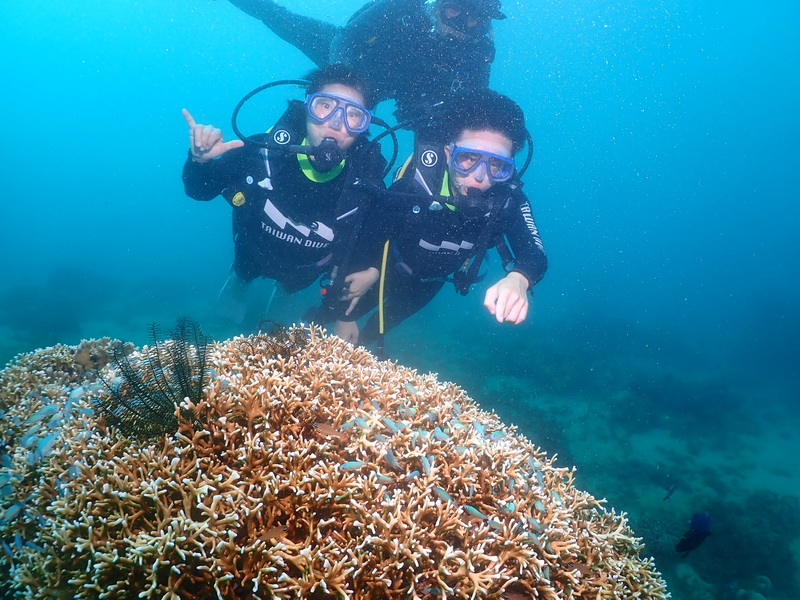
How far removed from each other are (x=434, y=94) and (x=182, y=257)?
41252 mm

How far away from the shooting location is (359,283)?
6410 millimetres

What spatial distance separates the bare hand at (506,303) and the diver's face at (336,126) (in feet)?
11.3

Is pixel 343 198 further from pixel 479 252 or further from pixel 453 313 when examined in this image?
pixel 453 313

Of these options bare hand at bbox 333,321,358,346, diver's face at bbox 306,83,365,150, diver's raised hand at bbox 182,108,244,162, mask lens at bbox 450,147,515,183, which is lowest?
bare hand at bbox 333,321,358,346

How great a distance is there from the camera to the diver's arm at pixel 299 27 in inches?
409

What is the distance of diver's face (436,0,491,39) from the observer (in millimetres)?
7867

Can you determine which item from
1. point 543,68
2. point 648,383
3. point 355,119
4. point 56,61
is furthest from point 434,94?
point 56,61

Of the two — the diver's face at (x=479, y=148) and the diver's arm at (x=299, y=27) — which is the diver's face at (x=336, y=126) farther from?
the diver's arm at (x=299, y=27)

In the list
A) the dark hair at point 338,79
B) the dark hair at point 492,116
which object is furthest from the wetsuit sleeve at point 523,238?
the dark hair at point 338,79

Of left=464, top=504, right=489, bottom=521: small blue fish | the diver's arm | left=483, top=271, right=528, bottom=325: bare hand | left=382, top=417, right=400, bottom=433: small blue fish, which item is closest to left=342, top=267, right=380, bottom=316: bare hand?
left=483, top=271, right=528, bottom=325: bare hand

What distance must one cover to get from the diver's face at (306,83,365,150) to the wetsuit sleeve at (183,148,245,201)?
1220mm

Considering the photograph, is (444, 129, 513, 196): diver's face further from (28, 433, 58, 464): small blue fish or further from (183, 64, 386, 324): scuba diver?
(28, 433, 58, 464): small blue fish

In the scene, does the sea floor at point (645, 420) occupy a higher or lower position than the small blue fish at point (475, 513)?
higher

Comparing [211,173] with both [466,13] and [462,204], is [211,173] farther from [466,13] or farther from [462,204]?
[466,13]
